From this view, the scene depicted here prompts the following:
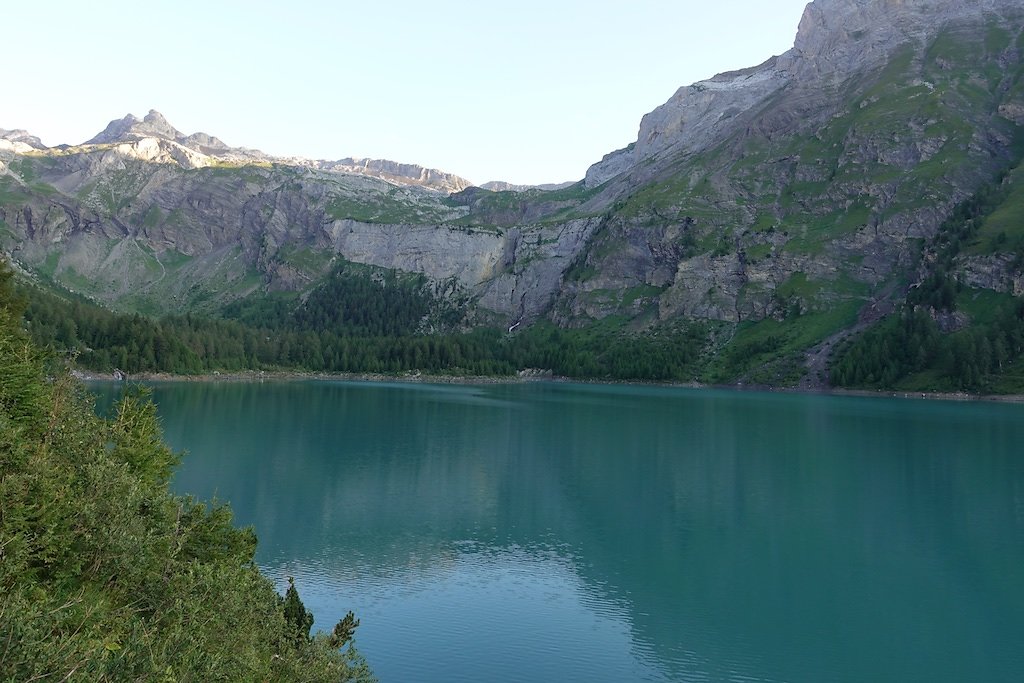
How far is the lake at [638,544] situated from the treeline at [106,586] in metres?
10.6

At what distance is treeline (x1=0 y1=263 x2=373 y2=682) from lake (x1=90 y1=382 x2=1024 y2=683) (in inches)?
417

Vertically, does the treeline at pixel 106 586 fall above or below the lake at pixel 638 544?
above

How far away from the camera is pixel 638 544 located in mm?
57438

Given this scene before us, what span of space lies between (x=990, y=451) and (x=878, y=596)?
71475 millimetres

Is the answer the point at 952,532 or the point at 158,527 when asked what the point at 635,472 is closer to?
the point at 952,532

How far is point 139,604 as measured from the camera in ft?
70.0

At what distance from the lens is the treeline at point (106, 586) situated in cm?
1459

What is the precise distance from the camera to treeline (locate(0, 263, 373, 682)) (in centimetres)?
1459

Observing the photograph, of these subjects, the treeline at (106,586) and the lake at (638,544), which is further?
the lake at (638,544)

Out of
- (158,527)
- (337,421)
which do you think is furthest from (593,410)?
(158,527)

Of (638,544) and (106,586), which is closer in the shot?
(106,586)

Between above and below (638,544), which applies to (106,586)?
above

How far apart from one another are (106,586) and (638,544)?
43.4m

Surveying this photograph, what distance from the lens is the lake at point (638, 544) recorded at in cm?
3741
